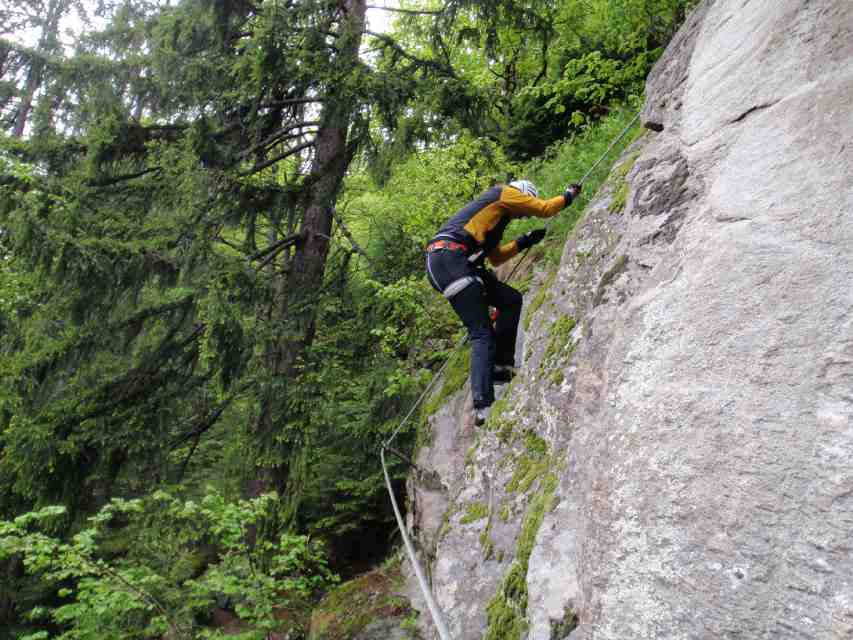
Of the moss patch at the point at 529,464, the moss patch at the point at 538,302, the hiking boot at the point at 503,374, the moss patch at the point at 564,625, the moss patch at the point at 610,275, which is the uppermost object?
the moss patch at the point at 610,275

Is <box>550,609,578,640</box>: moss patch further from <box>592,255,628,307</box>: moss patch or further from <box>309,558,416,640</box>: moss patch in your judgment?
<box>309,558,416,640</box>: moss patch

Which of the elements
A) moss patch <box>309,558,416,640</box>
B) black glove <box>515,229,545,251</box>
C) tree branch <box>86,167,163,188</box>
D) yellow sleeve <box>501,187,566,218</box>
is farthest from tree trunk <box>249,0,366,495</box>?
yellow sleeve <box>501,187,566,218</box>

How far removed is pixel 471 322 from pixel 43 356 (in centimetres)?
474

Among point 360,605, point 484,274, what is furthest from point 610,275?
point 360,605

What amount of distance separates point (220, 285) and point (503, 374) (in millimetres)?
3196

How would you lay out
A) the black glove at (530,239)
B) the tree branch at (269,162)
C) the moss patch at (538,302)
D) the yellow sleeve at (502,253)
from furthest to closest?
1. the tree branch at (269,162)
2. the yellow sleeve at (502,253)
3. the black glove at (530,239)
4. the moss patch at (538,302)

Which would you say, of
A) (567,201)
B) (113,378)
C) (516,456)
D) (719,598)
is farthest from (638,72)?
(719,598)

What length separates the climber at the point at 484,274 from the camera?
514cm

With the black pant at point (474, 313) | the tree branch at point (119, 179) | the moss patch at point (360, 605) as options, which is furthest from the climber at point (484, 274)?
the tree branch at point (119, 179)

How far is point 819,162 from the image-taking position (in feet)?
7.89

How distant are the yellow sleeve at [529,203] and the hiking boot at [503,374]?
4.57ft

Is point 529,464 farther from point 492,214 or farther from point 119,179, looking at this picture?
point 119,179

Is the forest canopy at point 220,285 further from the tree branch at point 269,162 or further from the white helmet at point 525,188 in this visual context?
the white helmet at point 525,188

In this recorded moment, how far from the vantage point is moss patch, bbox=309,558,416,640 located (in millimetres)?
5703
